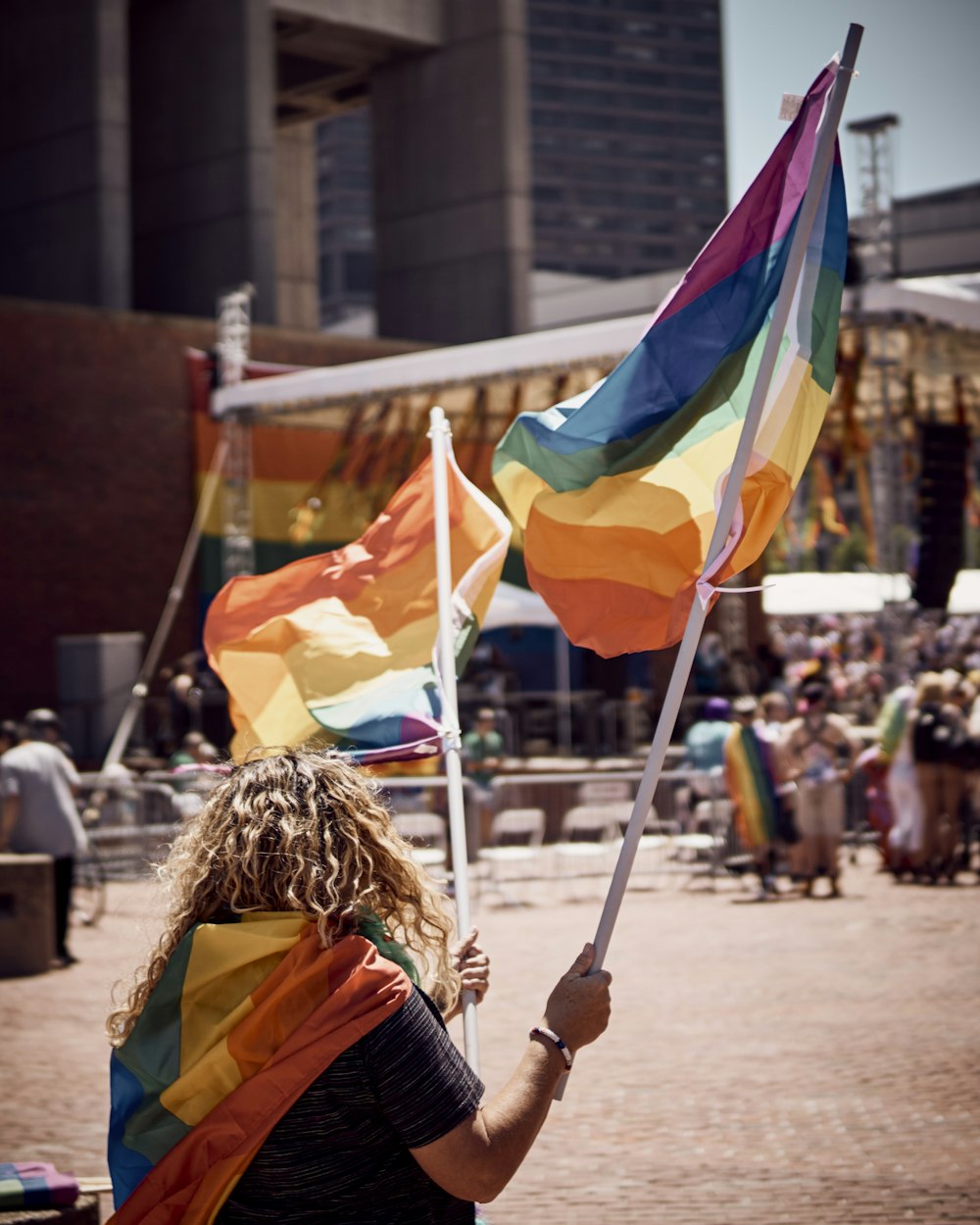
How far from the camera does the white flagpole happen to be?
406 centimetres

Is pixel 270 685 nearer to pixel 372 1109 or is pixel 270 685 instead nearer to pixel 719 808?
pixel 372 1109

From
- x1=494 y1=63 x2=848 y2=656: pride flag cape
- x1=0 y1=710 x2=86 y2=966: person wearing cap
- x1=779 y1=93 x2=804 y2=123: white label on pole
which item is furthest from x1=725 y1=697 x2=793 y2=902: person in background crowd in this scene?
x1=779 y1=93 x2=804 y2=123: white label on pole

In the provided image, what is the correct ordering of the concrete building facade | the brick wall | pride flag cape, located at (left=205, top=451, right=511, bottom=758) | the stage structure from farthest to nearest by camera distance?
the concrete building facade, the brick wall, the stage structure, pride flag cape, located at (left=205, top=451, right=511, bottom=758)

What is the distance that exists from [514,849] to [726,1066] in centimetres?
835

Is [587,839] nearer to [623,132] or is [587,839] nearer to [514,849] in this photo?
[514,849]

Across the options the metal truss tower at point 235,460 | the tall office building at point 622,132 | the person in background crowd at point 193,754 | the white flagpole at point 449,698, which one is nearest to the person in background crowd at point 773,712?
the person in background crowd at point 193,754

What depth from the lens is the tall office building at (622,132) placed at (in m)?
166

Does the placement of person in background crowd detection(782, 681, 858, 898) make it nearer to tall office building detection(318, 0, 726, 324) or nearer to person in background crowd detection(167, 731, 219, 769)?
person in background crowd detection(167, 731, 219, 769)

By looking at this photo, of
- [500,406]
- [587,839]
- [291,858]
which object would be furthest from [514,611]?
[291,858]

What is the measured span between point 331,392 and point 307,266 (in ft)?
74.7

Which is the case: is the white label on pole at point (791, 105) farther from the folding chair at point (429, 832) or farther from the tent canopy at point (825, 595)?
the tent canopy at point (825, 595)

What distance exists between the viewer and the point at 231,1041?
2691mm

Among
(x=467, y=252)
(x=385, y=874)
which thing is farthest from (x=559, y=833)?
(x=467, y=252)

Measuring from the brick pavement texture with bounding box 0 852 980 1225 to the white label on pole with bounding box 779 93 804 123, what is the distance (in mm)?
2338
